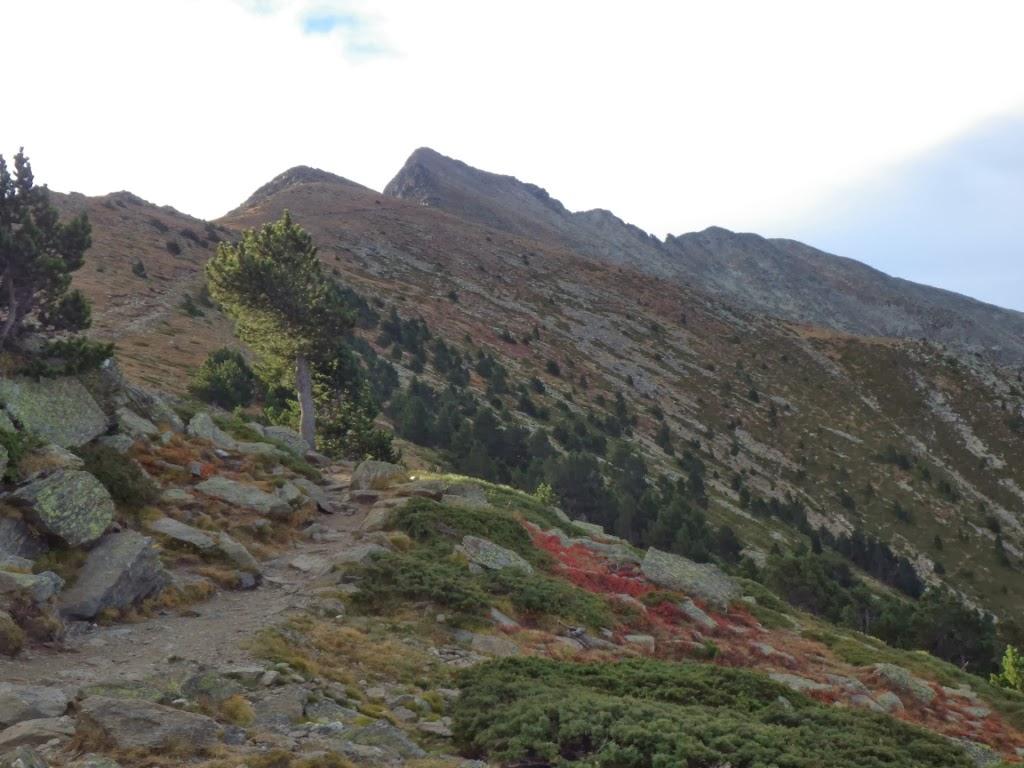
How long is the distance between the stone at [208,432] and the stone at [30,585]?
14.4 meters

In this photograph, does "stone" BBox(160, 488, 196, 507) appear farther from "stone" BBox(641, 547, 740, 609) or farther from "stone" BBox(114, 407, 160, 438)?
"stone" BBox(641, 547, 740, 609)

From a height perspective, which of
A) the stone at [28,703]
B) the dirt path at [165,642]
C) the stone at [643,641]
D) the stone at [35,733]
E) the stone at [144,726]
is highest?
the stone at [144,726]

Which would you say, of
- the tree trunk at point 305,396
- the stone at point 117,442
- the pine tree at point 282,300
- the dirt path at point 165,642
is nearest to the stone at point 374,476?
the pine tree at point 282,300

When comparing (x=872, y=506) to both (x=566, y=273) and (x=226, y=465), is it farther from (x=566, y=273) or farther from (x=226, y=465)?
(x=226, y=465)

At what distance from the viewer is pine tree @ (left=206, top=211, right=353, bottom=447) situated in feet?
117

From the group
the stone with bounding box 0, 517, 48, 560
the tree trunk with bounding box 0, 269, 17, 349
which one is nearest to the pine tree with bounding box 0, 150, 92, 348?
the tree trunk with bounding box 0, 269, 17, 349

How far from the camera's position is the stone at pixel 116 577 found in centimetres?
1459

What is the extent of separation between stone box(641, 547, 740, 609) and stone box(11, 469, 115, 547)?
58.7 feet

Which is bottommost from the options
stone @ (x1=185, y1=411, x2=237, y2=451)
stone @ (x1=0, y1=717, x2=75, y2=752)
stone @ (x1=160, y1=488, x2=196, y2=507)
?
stone @ (x1=0, y1=717, x2=75, y2=752)

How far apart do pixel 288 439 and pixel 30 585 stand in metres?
20.9

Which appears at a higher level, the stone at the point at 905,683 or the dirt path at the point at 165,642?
the stone at the point at 905,683

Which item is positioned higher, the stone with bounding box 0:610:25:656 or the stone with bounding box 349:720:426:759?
the stone with bounding box 349:720:426:759

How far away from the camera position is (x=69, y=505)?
1639 centimetres

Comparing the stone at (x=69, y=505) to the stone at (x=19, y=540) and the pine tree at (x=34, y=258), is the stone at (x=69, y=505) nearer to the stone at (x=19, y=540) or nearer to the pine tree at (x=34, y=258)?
the stone at (x=19, y=540)
